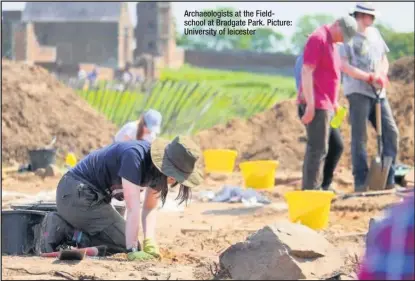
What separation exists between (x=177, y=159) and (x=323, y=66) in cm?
380

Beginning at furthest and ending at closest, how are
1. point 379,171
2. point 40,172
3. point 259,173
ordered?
point 40,172 < point 259,173 < point 379,171

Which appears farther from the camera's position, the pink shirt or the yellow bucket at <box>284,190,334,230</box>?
the pink shirt

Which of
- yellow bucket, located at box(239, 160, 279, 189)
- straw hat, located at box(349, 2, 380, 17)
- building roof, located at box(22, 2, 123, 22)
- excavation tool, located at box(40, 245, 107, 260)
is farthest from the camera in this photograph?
building roof, located at box(22, 2, 123, 22)

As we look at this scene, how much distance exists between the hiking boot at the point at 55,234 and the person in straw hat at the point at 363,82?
4.30 metres

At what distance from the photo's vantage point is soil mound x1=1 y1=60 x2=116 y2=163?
1780 centimetres

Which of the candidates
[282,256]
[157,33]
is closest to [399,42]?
[157,33]

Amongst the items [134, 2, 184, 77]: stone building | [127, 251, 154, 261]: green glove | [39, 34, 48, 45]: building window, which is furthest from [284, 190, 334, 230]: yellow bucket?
[39, 34, 48, 45]: building window

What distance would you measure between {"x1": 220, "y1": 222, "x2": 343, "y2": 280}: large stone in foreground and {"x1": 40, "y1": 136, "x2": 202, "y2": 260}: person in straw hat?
1.04 metres

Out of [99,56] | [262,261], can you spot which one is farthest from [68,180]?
[99,56]

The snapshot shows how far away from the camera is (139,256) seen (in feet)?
22.6

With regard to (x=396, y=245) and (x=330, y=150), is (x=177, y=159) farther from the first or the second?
(x=330, y=150)

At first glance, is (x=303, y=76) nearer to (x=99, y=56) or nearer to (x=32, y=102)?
(x=32, y=102)

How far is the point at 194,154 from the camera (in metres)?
6.96

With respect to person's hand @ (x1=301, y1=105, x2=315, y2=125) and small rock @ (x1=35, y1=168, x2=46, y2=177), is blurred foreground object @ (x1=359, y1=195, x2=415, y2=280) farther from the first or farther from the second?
small rock @ (x1=35, y1=168, x2=46, y2=177)
